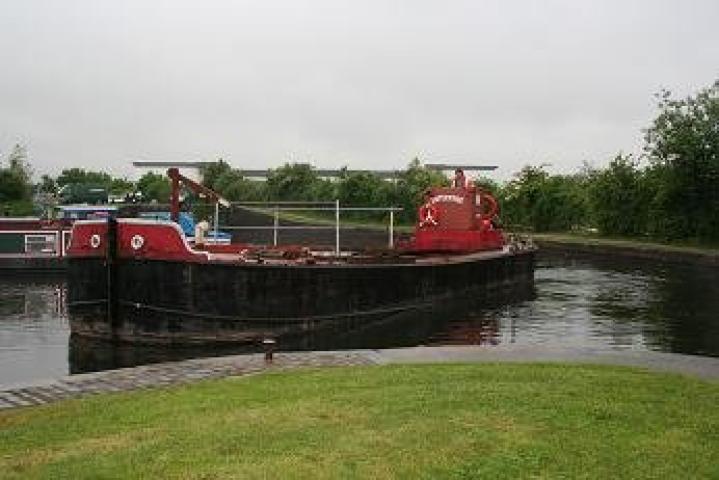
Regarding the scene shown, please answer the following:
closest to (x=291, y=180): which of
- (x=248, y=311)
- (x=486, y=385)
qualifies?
A: (x=248, y=311)

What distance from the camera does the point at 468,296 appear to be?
94.7 feet

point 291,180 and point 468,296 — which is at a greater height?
point 291,180

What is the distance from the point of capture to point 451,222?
31.5 meters

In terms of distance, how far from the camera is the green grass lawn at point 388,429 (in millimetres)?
7039

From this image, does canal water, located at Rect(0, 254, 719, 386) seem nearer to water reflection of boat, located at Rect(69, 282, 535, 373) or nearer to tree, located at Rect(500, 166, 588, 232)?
water reflection of boat, located at Rect(69, 282, 535, 373)

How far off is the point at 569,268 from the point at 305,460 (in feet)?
117

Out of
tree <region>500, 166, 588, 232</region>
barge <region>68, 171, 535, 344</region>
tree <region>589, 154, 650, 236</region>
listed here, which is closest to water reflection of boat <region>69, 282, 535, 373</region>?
barge <region>68, 171, 535, 344</region>

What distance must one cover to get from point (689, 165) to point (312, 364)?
127ft

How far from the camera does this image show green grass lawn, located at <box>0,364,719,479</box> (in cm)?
704

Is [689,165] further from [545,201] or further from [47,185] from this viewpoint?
[47,185]

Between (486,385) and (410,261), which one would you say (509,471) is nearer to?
(486,385)

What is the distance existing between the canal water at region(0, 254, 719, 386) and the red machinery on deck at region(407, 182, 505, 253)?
2.40 metres

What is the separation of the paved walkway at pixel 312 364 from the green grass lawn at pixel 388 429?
3.03 feet

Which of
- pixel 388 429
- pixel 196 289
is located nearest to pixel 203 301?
pixel 196 289
